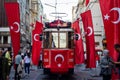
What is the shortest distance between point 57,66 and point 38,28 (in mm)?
8935

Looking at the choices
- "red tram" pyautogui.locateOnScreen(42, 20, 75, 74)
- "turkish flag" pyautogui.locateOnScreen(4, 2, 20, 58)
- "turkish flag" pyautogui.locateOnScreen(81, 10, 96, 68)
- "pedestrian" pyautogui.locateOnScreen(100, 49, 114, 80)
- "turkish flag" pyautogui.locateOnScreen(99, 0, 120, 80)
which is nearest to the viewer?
"turkish flag" pyautogui.locateOnScreen(99, 0, 120, 80)

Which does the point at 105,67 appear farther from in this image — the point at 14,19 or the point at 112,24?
the point at 14,19

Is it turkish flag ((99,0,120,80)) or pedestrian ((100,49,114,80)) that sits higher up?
turkish flag ((99,0,120,80))

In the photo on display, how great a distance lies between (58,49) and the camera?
77.6 ft

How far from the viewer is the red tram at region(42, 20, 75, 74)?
23438 millimetres

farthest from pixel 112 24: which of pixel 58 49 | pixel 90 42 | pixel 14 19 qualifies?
pixel 90 42

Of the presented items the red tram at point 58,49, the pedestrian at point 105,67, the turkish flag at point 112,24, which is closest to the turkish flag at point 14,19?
the red tram at point 58,49

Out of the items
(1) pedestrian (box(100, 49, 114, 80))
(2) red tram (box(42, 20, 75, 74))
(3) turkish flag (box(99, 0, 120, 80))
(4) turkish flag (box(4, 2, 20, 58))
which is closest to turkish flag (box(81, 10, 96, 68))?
(2) red tram (box(42, 20, 75, 74))

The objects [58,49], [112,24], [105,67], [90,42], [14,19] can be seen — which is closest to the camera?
[112,24]

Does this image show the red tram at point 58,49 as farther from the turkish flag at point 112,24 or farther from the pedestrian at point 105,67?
the turkish flag at point 112,24

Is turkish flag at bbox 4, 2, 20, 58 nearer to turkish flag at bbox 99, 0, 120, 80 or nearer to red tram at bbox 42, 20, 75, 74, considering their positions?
red tram at bbox 42, 20, 75, 74

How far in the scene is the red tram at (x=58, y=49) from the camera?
23438mm

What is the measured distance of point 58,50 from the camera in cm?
2347

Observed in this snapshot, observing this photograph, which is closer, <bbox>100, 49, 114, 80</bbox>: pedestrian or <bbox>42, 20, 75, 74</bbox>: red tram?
<bbox>100, 49, 114, 80</bbox>: pedestrian
